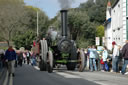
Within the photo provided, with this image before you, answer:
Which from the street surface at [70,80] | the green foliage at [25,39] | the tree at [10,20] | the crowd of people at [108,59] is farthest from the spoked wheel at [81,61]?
the tree at [10,20]

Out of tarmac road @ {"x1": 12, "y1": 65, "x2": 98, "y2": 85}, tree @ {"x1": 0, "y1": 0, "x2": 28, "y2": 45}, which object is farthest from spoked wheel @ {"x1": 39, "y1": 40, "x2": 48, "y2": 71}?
tree @ {"x1": 0, "y1": 0, "x2": 28, "y2": 45}

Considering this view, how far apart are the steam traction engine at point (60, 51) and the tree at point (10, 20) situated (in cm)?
5185

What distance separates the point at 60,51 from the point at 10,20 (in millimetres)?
54651

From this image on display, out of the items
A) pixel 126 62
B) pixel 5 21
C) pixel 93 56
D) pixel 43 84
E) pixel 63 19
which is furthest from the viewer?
pixel 5 21

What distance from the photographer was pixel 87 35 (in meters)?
68.4

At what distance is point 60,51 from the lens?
20.4 meters

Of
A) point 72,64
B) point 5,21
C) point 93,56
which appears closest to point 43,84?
point 72,64

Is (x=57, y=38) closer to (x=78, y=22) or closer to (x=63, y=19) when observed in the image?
(x=63, y=19)

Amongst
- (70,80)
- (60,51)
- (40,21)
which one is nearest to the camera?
(70,80)

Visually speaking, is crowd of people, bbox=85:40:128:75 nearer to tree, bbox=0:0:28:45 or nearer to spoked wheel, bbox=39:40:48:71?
spoked wheel, bbox=39:40:48:71

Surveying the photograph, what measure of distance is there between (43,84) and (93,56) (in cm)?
1009

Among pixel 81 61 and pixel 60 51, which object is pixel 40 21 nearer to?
pixel 60 51

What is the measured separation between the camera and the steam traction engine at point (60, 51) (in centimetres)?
1966

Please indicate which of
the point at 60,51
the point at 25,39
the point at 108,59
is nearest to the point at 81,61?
the point at 60,51
